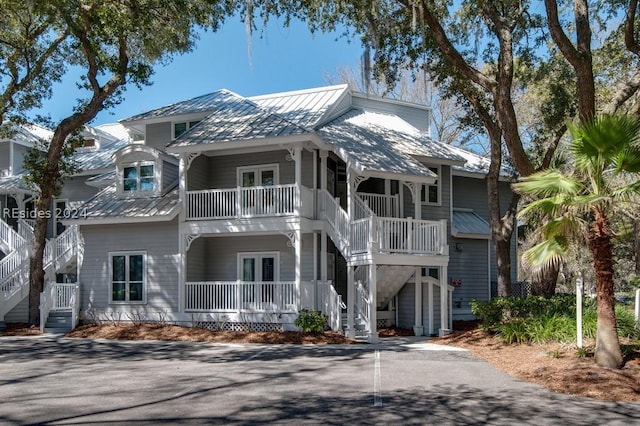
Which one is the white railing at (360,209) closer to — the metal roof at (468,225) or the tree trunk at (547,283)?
the metal roof at (468,225)

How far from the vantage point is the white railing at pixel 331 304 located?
59.9ft

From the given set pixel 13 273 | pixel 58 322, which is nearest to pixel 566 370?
pixel 58 322

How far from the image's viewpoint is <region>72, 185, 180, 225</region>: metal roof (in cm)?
2052

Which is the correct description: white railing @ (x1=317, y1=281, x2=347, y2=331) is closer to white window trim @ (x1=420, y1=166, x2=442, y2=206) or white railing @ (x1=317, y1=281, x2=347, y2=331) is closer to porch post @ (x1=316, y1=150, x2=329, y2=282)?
porch post @ (x1=316, y1=150, x2=329, y2=282)

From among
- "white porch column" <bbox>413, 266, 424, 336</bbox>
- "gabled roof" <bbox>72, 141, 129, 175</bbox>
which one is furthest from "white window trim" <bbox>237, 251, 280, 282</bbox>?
"gabled roof" <bbox>72, 141, 129, 175</bbox>

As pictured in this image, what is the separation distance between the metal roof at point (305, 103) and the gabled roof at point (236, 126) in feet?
2.92

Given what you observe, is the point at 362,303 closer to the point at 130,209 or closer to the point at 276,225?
the point at 276,225

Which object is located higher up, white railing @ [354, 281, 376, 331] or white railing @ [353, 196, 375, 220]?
white railing @ [353, 196, 375, 220]

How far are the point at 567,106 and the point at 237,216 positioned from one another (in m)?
11.6

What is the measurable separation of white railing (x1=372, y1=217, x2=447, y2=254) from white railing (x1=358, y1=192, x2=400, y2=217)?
1.71m

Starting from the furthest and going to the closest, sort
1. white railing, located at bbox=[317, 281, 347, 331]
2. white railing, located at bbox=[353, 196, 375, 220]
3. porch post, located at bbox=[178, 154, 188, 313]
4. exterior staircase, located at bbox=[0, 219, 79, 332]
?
1. exterior staircase, located at bbox=[0, 219, 79, 332]
2. porch post, located at bbox=[178, 154, 188, 313]
3. white railing, located at bbox=[353, 196, 375, 220]
4. white railing, located at bbox=[317, 281, 347, 331]

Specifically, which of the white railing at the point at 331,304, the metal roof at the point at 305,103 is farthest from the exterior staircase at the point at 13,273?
the white railing at the point at 331,304

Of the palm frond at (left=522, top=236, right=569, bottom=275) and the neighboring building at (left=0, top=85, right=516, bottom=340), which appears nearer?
the palm frond at (left=522, top=236, right=569, bottom=275)

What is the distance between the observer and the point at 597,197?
36.4 feet
